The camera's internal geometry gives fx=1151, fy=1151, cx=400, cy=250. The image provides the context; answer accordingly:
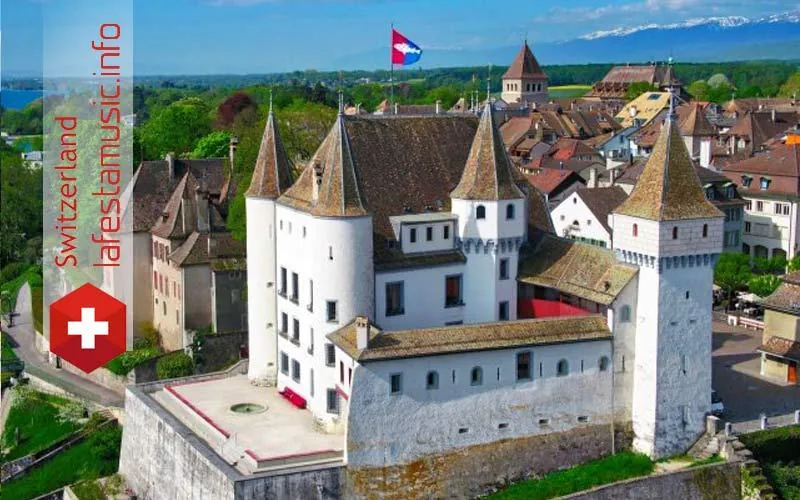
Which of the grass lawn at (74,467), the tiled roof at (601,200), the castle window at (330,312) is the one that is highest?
the tiled roof at (601,200)

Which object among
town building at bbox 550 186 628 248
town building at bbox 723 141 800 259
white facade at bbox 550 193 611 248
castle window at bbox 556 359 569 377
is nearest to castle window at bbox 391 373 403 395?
castle window at bbox 556 359 569 377

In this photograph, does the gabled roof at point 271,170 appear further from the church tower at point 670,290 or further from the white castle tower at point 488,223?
the church tower at point 670,290

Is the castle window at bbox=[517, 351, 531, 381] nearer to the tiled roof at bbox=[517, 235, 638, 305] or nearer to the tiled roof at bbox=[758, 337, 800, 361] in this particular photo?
the tiled roof at bbox=[517, 235, 638, 305]

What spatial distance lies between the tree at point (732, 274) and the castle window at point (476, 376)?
3290 cm

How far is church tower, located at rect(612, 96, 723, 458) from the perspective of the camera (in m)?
49.3

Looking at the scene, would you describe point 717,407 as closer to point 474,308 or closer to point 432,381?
point 474,308

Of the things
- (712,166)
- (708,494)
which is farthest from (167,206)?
(712,166)

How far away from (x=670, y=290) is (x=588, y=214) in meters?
31.0

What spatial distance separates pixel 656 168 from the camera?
50406mm

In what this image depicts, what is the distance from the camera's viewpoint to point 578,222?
81500mm

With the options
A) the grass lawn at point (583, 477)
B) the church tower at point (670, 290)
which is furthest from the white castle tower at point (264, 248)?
the church tower at point (670, 290)

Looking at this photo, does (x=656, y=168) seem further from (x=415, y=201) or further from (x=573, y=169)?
(x=573, y=169)

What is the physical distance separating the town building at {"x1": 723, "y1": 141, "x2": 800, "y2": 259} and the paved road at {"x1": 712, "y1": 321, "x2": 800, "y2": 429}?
74.9ft

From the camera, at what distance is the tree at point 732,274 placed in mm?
76125
